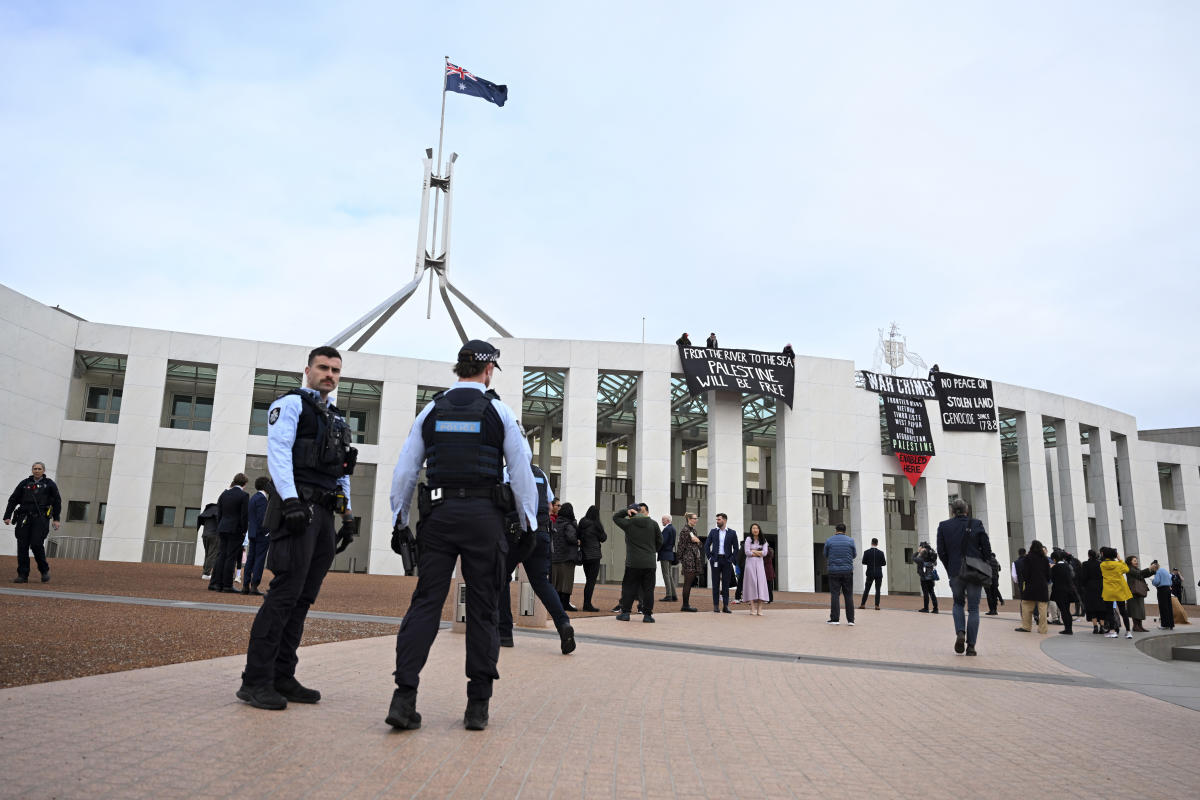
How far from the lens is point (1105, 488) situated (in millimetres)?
39969

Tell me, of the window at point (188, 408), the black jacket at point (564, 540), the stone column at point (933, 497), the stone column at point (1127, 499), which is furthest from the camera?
the stone column at point (1127, 499)

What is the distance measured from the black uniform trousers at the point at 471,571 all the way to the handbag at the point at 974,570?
7329mm

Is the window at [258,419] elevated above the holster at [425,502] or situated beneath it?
elevated above

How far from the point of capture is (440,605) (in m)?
4.14

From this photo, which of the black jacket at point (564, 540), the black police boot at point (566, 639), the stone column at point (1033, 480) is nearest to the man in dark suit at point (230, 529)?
the black jacket at point (564, 540)

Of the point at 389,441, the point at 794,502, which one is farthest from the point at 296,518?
the point at 794,502

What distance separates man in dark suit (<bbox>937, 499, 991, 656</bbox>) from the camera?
9703 millimetres

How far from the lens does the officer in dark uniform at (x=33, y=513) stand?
39.9 ft

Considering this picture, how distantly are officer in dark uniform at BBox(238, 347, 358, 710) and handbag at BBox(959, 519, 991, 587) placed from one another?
25.1ft

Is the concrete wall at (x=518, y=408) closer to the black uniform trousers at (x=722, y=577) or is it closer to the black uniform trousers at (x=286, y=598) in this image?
the black uniform trousers at (x=722, y=577)

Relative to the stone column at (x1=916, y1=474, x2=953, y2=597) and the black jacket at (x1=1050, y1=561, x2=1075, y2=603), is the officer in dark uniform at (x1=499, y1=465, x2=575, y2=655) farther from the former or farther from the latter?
the stone column at (x1=916, y1=474, x2=953, y2=597)

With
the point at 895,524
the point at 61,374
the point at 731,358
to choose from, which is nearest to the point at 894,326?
the point at 895,524

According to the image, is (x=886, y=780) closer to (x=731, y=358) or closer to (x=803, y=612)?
(x=803, y=612)

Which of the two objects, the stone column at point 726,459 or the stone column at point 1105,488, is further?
the stone column at point 1105,488
